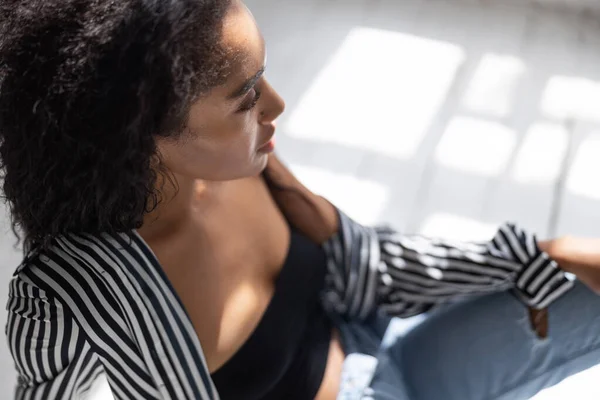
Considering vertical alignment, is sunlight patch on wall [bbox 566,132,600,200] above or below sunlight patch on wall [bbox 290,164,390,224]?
above

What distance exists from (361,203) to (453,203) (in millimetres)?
187

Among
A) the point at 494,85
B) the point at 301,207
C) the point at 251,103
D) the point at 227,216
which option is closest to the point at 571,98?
the point at 494,85

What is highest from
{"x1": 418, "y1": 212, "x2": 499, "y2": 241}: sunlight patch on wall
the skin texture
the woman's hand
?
the skin texture

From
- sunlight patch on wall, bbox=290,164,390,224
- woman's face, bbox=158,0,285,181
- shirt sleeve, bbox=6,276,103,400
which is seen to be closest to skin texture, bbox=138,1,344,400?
woman's face, bbox=158,0,285,181

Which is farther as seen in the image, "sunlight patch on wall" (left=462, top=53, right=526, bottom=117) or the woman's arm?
"sunlight patch on wall" (left=462, top=53, right=526, bottom=117)

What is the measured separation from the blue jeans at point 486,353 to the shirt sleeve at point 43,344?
37cm

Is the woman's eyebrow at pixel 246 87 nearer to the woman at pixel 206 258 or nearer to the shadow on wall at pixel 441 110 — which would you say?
the woman at pixel 206 258

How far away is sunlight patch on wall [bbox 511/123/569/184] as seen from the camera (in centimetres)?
160

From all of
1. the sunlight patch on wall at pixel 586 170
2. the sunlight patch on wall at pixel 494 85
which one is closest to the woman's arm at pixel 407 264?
the sunlight patch on wall at pixel 586 170

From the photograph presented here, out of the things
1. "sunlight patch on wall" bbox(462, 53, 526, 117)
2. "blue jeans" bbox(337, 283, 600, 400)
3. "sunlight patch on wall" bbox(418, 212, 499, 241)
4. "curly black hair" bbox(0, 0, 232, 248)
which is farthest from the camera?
"sunlight patch on wall" bbox(462, 53, 526, 117)

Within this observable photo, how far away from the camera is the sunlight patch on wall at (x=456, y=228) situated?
4.97 feet

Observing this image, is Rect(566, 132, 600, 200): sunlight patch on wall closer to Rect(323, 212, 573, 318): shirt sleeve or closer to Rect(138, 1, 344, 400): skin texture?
Rect(323, 212, 573, 318): shirt sleeve

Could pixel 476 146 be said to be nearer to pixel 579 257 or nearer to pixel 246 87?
pixel 579 257

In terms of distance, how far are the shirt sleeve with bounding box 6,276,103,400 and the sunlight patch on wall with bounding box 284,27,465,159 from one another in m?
0.95
